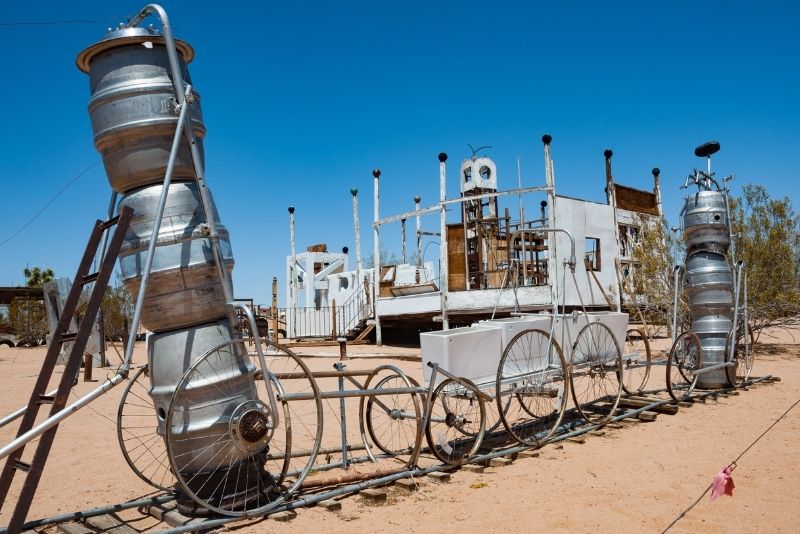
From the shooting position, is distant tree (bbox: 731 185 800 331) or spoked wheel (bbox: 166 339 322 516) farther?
A: distant tree (bbox: 731 185 800 331)

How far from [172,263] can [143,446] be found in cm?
447

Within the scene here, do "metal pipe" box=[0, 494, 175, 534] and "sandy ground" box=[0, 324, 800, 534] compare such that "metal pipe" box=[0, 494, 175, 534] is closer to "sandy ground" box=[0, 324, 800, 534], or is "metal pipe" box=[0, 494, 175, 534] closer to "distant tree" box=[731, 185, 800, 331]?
"sandy ground" box=[0, 324, 800, 534]

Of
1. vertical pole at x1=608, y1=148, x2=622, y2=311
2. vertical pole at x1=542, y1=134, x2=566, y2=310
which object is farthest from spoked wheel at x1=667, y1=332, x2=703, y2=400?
vertical pole at x1=608, y1=148, x2=622, y2=311

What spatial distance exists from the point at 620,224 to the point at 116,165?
1943 cm

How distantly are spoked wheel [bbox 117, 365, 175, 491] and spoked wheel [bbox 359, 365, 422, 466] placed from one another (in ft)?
6.30

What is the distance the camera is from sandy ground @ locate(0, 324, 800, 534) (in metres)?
4.41

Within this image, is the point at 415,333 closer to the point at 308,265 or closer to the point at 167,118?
the point at 308,265

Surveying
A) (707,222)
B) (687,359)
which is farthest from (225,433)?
(707,222)

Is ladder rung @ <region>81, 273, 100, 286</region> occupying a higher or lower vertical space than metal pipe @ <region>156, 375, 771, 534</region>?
higher

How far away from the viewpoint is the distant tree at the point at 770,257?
56.4 ft

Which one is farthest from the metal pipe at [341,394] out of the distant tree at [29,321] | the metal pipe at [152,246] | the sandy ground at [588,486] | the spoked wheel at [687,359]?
the distant tree at [29,321]

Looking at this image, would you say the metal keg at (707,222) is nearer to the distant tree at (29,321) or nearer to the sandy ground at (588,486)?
the sandy ground at (588,486)

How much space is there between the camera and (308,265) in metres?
29.3

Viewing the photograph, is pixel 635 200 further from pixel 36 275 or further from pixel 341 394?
pixel 36 275
